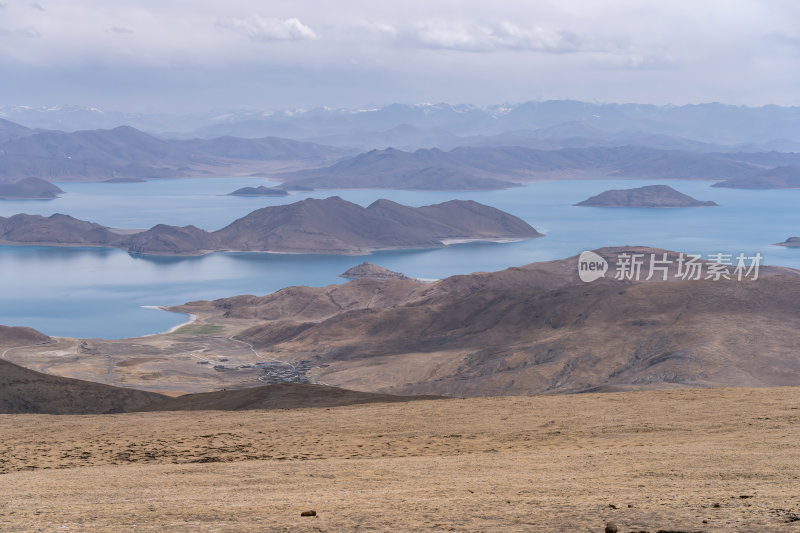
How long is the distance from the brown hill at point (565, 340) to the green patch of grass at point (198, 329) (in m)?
5.52

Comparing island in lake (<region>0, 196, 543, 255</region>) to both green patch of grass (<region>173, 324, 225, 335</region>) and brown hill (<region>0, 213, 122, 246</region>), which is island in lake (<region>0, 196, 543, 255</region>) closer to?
brown hill (<region>0, 213, 122, 246</region>)

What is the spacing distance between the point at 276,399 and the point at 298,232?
14525 cm

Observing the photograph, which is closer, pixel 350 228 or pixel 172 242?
pixel 172 242

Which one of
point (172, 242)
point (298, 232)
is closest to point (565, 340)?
point (172, 242)

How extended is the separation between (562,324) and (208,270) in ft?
298

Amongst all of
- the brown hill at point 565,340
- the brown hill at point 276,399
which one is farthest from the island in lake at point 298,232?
the brown hill at point 276,399

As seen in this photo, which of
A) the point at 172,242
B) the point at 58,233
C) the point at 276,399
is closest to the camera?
the point at 276,399

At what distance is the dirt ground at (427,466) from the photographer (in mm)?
11086

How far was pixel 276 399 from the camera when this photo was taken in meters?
33.4

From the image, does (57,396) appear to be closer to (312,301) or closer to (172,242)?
(312,301)

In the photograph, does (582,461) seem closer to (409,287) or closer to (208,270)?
(409,287)

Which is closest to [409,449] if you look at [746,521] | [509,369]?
[746,521]

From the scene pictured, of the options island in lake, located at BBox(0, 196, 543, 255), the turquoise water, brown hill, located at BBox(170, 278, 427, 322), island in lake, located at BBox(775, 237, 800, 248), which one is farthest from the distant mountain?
brown hill, located at BBox(170, 278, 427, 322)

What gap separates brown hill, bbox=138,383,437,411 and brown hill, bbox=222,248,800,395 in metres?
17.0
